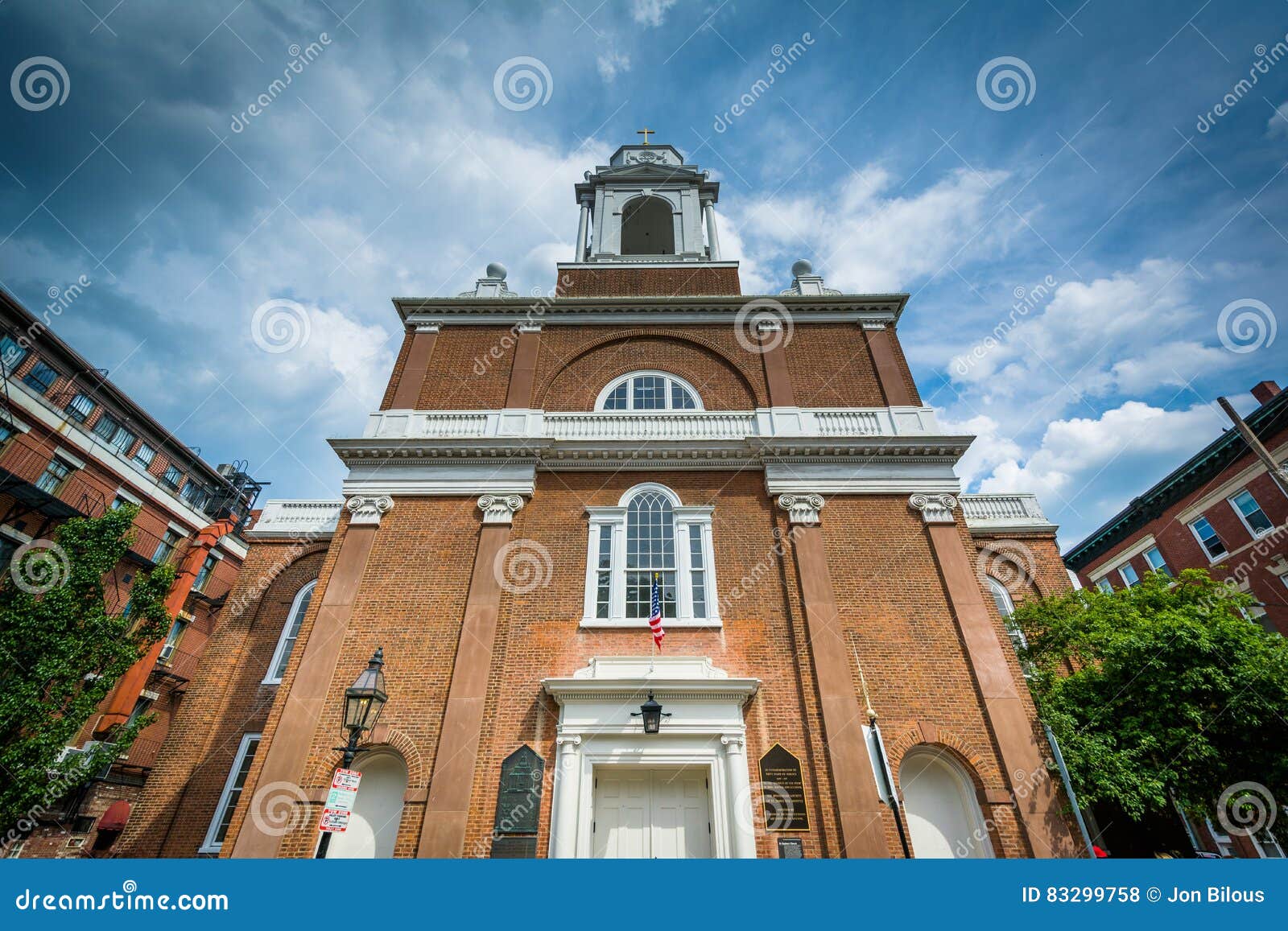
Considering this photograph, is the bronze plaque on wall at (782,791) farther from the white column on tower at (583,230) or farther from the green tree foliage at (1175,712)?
the white column on tower at (583,230)

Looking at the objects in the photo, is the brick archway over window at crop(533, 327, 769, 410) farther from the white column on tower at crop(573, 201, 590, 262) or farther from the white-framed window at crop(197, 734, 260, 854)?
the white-framed window at crop(197, 734, 260, 854)

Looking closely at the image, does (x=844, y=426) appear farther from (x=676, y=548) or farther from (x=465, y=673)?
(x=465, y=673)

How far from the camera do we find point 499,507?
43.0 ft

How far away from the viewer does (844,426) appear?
46.8 ft

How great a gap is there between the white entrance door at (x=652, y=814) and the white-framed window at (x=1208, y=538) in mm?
25964

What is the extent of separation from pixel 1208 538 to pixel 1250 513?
2.10 m

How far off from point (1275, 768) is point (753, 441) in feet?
34.0

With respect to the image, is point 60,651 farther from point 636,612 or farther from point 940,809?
point 940,809

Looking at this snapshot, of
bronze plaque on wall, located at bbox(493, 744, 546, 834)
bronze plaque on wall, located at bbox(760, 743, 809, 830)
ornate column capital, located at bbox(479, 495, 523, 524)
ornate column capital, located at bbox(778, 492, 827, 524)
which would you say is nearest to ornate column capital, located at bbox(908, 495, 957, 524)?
ornate column capital, located at bbox(778, 492, 827, 524)

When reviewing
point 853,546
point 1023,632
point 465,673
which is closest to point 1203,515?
point 1023,632

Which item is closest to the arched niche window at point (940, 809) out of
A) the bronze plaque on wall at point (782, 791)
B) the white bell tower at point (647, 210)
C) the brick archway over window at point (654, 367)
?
the bronze plaque on wall at point (782, 791)

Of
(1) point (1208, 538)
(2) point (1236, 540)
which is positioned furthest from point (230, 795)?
(1) point (1208, 538)

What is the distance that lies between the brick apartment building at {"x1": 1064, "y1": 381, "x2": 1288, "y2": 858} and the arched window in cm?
2244
